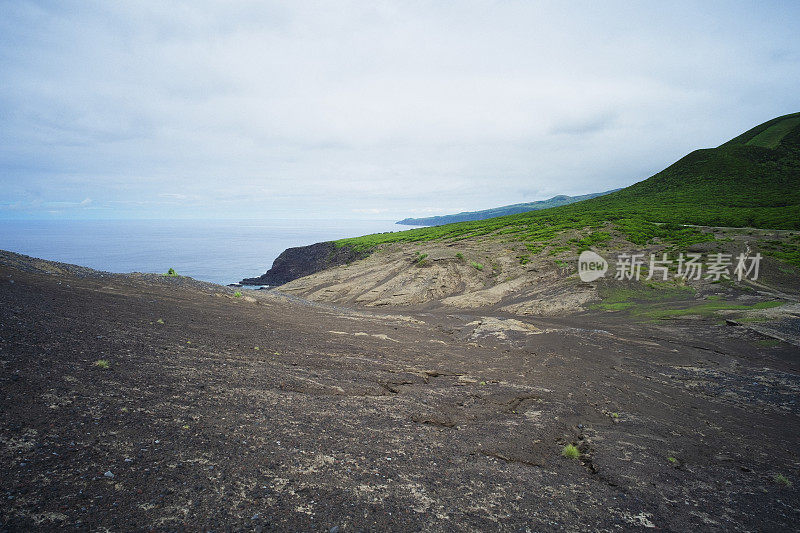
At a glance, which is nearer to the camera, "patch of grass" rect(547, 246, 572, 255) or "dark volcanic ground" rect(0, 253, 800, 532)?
"dark volcanic ground" rect(0, 253, 800, 532)

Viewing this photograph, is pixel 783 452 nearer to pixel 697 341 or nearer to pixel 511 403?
pixel 511 403

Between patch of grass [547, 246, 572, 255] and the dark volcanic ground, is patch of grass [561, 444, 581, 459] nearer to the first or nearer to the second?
the dark volcanic ground

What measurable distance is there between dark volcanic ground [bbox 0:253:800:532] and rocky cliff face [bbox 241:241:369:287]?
56.4 m

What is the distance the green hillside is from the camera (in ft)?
178

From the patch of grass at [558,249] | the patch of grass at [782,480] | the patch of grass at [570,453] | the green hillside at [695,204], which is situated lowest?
the patch of grass at [782,480]

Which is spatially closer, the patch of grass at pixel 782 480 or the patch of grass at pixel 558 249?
the patch of grass at pixel 782 480

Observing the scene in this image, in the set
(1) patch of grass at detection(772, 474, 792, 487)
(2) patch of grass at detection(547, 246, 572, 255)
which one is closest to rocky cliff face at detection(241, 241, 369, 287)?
(2) patch of grass at detection(547, 246, 572, 255)

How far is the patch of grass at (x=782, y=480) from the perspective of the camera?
7777mm

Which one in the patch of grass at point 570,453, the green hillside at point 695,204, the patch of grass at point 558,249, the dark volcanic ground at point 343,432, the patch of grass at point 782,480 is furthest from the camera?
the green hillside at point 695,204

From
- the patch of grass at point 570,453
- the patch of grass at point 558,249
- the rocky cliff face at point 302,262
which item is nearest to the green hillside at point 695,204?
the patch of grass at point 558,249

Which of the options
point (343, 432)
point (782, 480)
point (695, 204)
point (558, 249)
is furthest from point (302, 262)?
point (695, 204)

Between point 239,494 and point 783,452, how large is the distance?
1329 cm

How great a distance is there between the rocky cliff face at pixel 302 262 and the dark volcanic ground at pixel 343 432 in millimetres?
56356

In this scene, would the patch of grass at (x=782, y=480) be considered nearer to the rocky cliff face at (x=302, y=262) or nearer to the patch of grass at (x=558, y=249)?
the patch of grass at (x=558, y=249)
